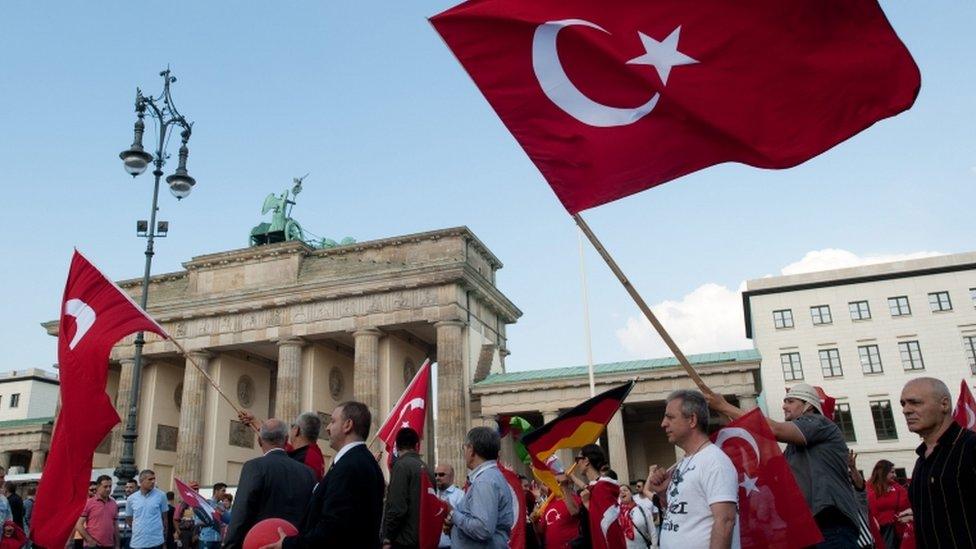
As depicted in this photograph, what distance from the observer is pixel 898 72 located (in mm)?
4414

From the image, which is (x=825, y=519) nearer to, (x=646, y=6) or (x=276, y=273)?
(x=646, y=6)

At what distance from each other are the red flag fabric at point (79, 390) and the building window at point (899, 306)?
1746 inches

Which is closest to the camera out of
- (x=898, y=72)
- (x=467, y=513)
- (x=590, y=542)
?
(x=898, y=72)

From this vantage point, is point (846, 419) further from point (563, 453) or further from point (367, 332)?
point (367, 332)

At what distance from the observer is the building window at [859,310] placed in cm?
4375

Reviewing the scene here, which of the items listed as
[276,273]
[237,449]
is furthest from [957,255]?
[237,449]

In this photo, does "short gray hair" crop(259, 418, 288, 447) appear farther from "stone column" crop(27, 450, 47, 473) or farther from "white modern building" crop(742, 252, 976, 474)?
"stone column" crop(27, 450, 47, 473)

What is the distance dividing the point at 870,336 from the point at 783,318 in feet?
15.9

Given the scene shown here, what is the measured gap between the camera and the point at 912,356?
139 feet

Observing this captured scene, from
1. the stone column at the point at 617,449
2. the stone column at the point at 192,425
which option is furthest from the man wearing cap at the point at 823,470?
the stone column at the point at 192,425

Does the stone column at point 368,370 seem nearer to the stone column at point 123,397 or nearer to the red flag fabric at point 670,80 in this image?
the stone column at point 123,397

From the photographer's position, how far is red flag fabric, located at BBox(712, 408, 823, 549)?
423 centimetres

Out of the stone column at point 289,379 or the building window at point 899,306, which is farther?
the building window at point 899,306

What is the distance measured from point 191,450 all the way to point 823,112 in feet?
122
